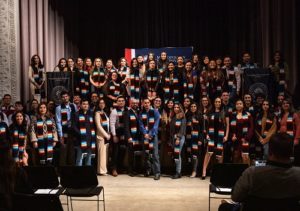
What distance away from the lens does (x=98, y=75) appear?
8.53 m

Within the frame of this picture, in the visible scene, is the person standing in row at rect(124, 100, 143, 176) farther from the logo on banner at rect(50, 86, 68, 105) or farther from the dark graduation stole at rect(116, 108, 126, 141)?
the logo on banner at rect(50, 86, 68, 105)

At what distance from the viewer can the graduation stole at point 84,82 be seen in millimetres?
8438

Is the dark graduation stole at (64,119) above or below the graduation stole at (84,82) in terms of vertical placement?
below

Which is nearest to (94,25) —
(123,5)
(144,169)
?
(123,5)

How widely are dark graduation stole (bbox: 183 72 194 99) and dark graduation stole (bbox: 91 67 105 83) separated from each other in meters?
1.78

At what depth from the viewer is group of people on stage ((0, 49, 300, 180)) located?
7.03 meters

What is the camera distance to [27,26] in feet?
32.2

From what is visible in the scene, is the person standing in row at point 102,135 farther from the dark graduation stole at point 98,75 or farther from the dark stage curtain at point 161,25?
the dark stage curtain at point 161,25

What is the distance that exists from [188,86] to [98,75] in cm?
196

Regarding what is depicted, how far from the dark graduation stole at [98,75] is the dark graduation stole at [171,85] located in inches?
54.1

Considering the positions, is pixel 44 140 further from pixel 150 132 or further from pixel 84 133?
pixel 150 132

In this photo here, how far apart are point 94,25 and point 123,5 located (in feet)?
3.76

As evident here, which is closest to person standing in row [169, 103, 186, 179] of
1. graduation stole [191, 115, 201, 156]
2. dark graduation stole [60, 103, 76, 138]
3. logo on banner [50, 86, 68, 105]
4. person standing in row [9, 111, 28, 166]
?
graduation stole [191, 115, 201, 156]

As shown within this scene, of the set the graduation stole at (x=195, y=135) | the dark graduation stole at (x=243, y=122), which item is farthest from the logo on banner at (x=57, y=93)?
the dark graduation stole at (x=243, y=122)
